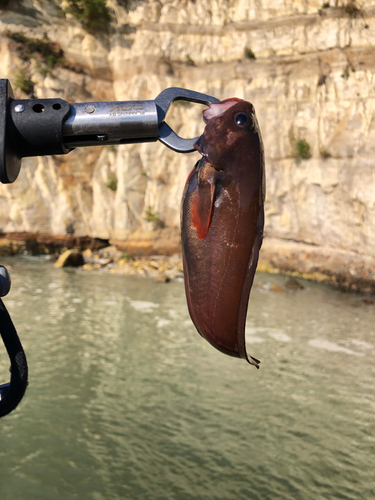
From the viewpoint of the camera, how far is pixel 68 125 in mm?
1043

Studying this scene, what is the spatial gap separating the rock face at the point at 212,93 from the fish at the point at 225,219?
10822 mm

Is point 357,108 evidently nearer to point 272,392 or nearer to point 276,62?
point 276,62

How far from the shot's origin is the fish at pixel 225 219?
972 millimetres

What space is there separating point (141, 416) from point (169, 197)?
9.86 m

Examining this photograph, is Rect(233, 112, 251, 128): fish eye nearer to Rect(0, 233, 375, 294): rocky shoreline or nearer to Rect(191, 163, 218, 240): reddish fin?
Rect(191, 163, 218, 240): reddish fin

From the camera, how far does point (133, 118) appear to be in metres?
1.05

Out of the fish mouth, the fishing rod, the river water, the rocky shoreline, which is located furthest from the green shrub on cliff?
the fish mouth

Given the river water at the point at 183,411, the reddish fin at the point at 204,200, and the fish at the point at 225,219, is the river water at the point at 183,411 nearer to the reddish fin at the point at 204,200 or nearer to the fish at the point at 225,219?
the fish at the point at 225,219

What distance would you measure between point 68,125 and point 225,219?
44 centimetres

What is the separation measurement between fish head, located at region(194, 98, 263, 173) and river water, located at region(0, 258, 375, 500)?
10.8ft

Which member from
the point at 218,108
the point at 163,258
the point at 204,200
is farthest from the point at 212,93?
the point at 204,200

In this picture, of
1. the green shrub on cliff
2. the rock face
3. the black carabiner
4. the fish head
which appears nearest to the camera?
the fish head

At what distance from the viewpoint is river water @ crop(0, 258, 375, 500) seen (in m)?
3.62

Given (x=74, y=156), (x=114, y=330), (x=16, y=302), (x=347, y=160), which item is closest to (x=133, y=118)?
(x=114, y=330)
